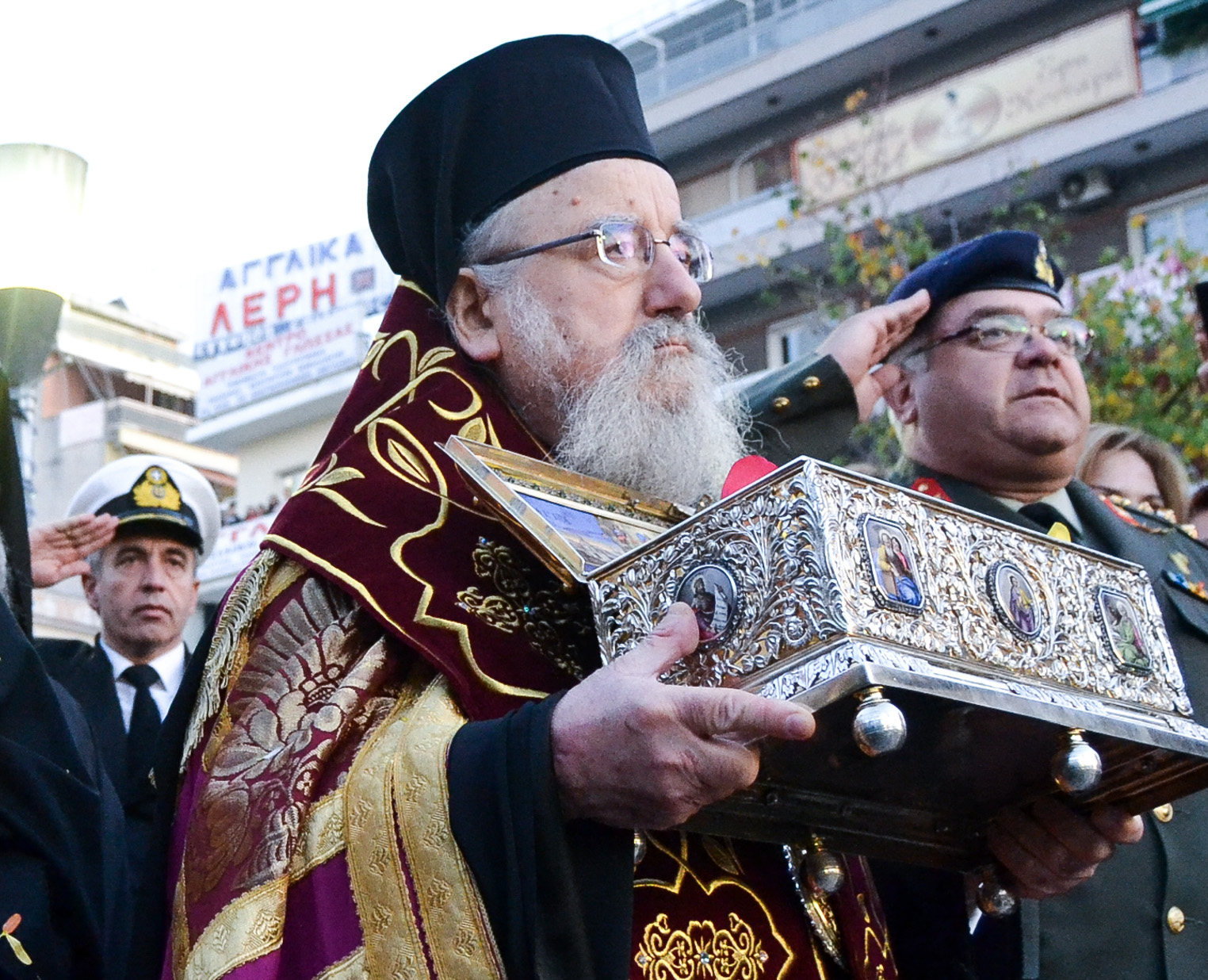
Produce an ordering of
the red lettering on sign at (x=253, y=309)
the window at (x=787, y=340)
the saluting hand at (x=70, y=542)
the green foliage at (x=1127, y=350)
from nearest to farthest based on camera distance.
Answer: the saluting hand at (x=70, y=542) → the green foliage at (x=1127, y=350) → the window at (x=787, y=340) → the red lettering on sign at (x=253, y=309)

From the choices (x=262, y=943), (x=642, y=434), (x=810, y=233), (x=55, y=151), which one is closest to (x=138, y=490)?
(x=55, y=151)

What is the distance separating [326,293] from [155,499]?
32.5 meters

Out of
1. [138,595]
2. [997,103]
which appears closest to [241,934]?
[138,595]

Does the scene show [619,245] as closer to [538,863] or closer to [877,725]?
[538,863]

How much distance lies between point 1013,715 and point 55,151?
4259 mm

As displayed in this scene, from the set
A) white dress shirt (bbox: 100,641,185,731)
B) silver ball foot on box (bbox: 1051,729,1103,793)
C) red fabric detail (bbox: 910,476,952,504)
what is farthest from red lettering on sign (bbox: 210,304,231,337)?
silver ball foot on box (bbox: 1051,729,1103,793)

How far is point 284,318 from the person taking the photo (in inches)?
1490

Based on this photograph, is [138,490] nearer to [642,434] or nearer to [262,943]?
[642,434]

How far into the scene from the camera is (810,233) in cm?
2436

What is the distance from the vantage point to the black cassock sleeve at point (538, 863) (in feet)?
7.17

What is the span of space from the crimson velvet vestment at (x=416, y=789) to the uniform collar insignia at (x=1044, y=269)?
140cm

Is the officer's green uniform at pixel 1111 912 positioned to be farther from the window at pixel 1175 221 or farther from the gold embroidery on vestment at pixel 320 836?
the window at pixel 1175 221

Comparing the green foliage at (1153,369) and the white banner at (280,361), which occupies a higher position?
the white banner at (280,361)

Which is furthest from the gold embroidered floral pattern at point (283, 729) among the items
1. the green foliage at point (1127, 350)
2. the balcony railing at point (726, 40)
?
the balcony railing at point (726, 40)
